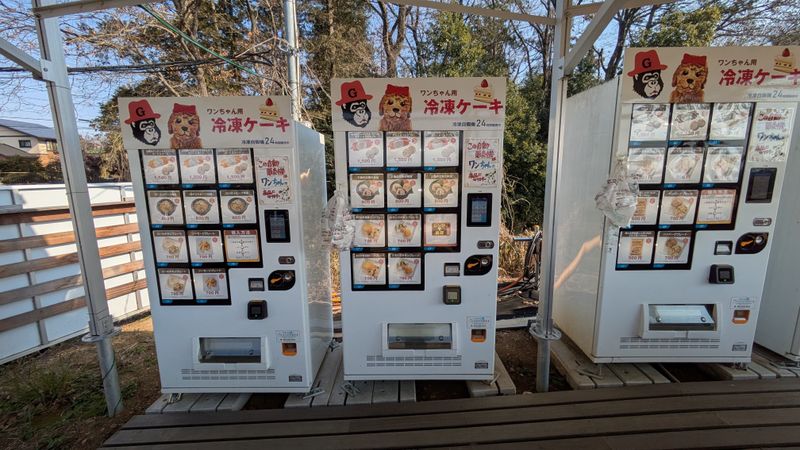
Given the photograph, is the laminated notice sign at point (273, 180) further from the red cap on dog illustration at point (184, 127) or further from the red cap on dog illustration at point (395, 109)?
the red cap on dog illustration at point (395, 109)

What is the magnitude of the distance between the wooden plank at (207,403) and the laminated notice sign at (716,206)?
371cm

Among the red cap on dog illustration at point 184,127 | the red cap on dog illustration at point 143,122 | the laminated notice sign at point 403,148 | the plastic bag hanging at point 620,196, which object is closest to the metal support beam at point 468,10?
the laminated notice sign at point 403,148

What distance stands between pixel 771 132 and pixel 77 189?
4740mm

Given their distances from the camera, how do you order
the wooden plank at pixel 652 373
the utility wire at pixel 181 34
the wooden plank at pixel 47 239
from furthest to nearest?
the wooden plank at pixel 47 239 < the utility wire at pixel 181 34 < the wooden plank at pixel 652 373

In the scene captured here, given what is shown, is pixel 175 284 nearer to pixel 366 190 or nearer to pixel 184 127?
pixel 184 127

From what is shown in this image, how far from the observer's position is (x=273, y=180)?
212 cm

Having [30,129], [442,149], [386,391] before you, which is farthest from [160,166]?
[30,129]

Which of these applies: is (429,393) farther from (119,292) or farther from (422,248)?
(119,292)

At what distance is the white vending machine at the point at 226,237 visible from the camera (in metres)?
2.07

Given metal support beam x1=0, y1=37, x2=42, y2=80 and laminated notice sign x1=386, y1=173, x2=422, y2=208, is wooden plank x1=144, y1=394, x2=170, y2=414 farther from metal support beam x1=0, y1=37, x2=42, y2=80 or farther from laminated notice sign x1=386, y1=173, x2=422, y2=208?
metal support beam x1=0, y1=37, x2=42, y2=80

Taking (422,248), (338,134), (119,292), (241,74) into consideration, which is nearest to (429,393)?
(422,248)

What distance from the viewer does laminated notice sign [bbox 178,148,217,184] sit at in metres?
2.11

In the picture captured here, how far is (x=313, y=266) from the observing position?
97.1 inches

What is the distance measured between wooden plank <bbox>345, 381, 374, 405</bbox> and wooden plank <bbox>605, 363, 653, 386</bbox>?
188 centimetres
